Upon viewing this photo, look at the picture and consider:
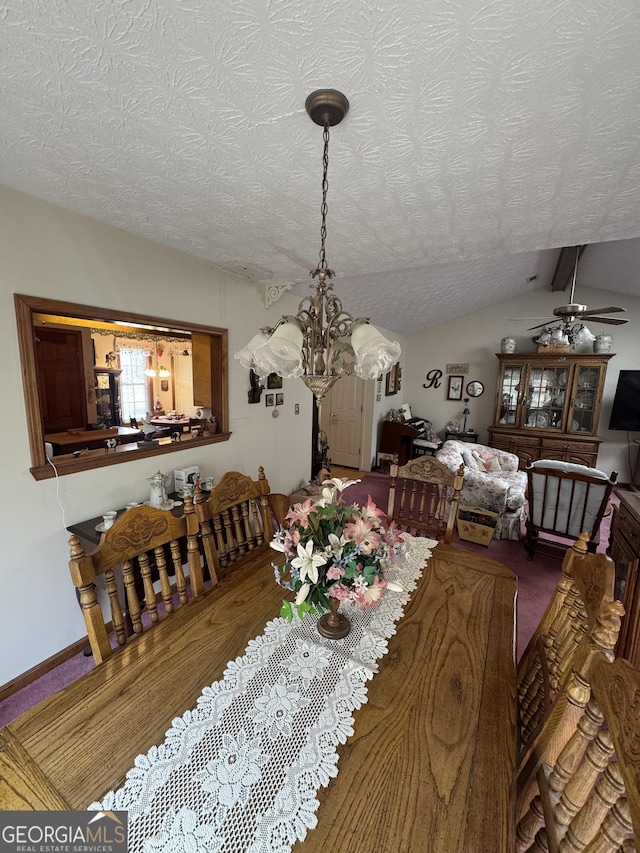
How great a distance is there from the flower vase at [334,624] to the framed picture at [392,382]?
4853 millimetres

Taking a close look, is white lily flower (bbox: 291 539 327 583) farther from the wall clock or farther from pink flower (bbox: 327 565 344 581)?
the wall clock

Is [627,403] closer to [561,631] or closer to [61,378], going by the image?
[561,631]

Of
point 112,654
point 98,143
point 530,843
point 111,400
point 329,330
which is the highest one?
point 98,143

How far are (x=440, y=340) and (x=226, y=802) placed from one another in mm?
6364

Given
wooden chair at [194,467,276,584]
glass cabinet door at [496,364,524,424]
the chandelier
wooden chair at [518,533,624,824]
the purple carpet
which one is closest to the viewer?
wooden chair at [518,533,624,824]

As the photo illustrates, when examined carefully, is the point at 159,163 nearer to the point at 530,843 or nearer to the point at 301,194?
the point at 301,194

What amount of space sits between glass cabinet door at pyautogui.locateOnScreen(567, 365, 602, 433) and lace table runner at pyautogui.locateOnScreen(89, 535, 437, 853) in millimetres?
5241

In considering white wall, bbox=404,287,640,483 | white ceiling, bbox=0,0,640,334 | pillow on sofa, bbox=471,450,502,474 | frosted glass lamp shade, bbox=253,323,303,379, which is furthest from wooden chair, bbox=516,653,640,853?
white wall, bbox=404,287,640,483

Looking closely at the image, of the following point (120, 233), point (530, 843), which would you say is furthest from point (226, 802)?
point (120, 233)

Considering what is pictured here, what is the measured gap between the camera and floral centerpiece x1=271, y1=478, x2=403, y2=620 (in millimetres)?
922

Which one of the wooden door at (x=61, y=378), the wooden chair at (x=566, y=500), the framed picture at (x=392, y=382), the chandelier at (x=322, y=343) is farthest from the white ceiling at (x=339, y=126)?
the framed picture at (x=392, y=382)

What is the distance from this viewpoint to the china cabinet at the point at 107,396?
178 inches

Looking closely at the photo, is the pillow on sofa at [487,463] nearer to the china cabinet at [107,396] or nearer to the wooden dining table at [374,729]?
the wooden dining table at [374,729]

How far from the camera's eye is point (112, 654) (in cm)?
99
